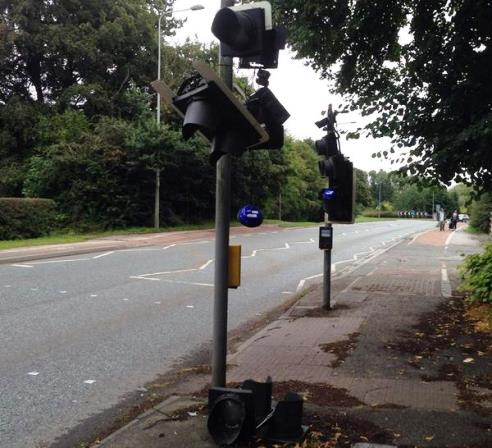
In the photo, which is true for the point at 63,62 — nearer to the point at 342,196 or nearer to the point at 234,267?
the point at 342,196

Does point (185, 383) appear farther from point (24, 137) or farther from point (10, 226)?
point (24, 137)

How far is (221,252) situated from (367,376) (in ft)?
8.53

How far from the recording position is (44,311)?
9789mm

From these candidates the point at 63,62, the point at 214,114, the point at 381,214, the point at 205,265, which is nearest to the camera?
the point at 214,114

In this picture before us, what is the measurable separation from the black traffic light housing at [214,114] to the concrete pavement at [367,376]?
6.92 feet

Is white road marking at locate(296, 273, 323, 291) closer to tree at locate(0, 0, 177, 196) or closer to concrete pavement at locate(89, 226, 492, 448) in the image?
concrete pavement at locate(89, 226, 492, 448)

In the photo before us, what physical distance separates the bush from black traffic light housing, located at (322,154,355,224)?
2.84 meters

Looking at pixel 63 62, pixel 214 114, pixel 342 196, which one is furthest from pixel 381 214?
pixel 214 114

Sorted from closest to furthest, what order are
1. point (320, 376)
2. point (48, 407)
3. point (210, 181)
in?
point (48, 407), point (320, 376), point (210, 181)

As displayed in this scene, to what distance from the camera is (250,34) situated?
408cm

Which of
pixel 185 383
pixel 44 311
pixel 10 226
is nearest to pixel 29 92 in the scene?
pixel 10 226

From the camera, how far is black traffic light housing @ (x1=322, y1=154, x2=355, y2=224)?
9492mm

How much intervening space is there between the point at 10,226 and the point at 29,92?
63.3 ft

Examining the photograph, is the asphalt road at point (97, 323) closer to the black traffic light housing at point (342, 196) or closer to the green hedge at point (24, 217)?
the black traffic light housing at point (342, 196)
